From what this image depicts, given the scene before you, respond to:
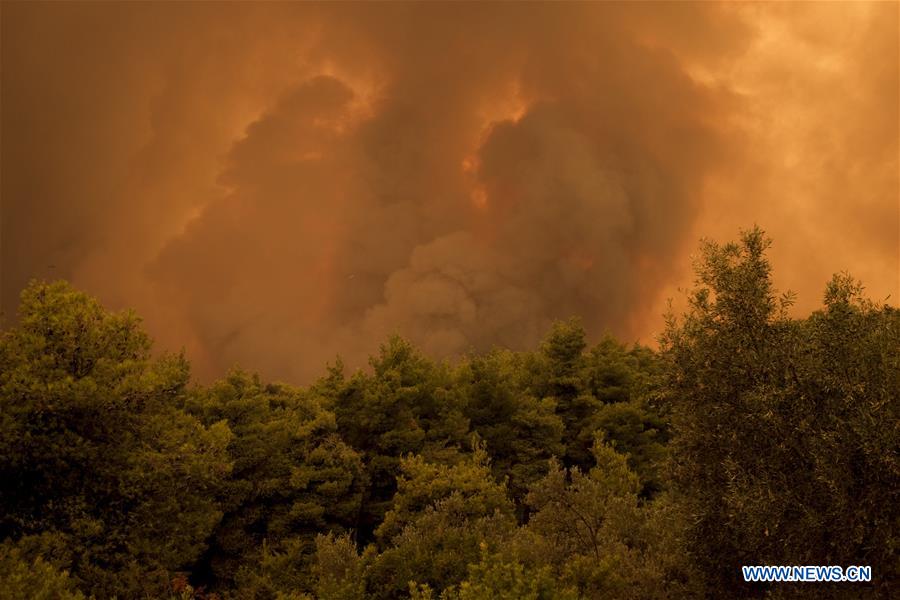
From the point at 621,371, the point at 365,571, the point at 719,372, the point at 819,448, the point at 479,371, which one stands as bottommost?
the point at 365,571

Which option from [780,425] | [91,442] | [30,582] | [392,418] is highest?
[392,418]

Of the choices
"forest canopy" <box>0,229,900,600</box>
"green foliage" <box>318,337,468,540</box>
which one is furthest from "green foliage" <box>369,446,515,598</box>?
"green foliage" <box>318,337,468,540</box>

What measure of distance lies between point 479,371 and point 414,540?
33.0 metres

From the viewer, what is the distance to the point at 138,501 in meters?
30.2

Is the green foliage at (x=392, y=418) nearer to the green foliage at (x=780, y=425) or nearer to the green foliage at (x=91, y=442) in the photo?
the green foliage at (x=91, y=442)

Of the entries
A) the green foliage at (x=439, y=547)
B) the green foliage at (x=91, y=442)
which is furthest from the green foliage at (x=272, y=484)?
the green foliage at (x=439, y=547)

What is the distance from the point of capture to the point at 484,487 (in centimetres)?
2761

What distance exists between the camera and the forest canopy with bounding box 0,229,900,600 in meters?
19.1

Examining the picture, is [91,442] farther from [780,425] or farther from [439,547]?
[780,425]

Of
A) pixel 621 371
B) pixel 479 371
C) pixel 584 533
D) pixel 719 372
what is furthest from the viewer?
pixel 621 371

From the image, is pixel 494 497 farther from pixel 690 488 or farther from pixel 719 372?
pixel 719 372

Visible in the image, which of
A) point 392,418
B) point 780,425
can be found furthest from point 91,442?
point 780,425

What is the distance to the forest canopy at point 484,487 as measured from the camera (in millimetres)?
19078

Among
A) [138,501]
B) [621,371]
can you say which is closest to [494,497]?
[138,501]
